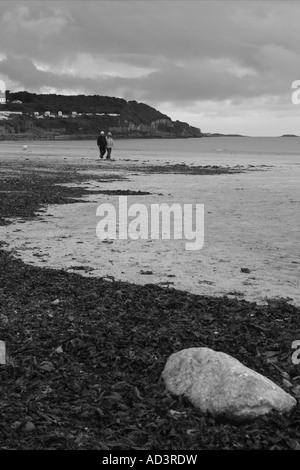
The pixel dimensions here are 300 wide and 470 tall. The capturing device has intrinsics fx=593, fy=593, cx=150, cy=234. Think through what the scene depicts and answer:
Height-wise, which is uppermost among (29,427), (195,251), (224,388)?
(195,251)

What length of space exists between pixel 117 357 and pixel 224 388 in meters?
1.46

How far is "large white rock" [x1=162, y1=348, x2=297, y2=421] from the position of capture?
192 inches

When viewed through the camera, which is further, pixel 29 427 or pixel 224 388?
pixel 224 388

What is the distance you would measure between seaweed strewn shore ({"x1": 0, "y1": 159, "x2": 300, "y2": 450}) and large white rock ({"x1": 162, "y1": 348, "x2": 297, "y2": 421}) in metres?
0.10

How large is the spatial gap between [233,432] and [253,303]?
3.44m

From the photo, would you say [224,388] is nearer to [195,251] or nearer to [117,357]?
[117,357]

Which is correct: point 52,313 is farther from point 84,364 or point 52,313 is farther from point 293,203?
point 293,203

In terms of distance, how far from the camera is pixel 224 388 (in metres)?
5.03

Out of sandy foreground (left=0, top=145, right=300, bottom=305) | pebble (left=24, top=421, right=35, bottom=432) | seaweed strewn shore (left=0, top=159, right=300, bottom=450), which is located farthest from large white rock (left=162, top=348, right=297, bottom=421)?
sandy foreground (left=0, top=145, right=300, bottom=305)

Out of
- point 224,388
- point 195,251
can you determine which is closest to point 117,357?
point 224,388

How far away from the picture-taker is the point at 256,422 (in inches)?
189

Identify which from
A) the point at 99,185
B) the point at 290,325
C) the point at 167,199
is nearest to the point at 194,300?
the point at 290,325

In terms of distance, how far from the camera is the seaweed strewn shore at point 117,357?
4.65 m

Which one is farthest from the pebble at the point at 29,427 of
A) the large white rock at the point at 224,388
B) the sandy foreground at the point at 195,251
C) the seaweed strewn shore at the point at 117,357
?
the sandy foreground at the point at 195,251
